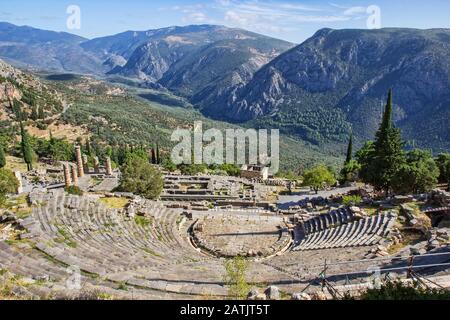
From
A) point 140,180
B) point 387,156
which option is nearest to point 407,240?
point 387,156

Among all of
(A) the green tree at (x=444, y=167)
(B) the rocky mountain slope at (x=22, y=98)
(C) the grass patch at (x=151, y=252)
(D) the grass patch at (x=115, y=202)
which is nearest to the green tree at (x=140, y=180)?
(D) the grass patch at (x=115, y=202)

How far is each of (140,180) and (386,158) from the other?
2688 centimetres

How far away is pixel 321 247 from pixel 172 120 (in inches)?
5724

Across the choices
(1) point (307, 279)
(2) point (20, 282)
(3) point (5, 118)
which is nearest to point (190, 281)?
(1) point (307, 279)

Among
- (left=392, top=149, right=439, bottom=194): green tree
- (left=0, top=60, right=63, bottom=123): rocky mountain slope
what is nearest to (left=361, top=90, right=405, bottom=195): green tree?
(left=392, top=149, right=439, bottom=194): green tree

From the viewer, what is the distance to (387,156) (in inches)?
1572

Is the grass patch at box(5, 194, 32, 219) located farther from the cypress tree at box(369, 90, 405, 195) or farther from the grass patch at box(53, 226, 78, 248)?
the cypress tree at box(369, 90, 405, 195)

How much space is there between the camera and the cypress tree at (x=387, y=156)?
39.7 m

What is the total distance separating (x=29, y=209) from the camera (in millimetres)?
27109

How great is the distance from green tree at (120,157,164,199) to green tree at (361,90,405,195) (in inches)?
942

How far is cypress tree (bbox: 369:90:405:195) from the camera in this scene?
3972 cm

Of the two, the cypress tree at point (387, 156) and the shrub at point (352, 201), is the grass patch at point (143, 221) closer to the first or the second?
the shrub at point (352, 201)

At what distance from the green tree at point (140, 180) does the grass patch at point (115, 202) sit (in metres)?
5.72

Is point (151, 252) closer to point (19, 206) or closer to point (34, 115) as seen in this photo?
point (19, 206)
